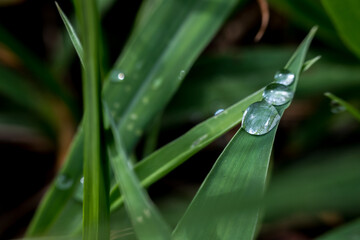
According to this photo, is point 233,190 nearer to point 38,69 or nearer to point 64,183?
point 64,183

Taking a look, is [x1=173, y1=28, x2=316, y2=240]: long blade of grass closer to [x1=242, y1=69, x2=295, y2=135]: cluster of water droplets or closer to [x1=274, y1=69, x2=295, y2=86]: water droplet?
[x1=242, y1=69, x2=295, y2=135]: cluster of water droplets

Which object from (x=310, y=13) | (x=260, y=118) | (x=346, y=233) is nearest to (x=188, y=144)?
(x=260, y=118)

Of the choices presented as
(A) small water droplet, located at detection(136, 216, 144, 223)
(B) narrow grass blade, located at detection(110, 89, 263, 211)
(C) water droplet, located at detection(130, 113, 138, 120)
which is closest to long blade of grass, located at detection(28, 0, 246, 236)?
(C) water droplet, located at detection(130, 113, 138, 120)

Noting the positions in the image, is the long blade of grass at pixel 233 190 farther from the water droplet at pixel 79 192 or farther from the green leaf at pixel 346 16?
the green leaf at pixel 346 16

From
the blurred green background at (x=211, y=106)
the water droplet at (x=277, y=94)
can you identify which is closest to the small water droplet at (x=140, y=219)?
the water droplet at (x=277, y=94)

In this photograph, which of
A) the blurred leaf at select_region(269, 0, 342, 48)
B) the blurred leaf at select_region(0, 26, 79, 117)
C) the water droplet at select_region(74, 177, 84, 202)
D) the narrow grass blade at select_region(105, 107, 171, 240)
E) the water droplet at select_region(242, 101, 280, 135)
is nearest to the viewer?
the narrow grass blade at select_region(105, 107, 171, 240)

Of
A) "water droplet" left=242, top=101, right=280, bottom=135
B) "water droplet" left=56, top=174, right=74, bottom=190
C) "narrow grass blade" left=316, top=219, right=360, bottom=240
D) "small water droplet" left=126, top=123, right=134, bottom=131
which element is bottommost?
"narrow grass blade" left=316, top=219, right=360, bottom=240

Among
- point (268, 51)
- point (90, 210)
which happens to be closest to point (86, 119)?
point (90, 210)

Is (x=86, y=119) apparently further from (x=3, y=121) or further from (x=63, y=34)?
(x=63, y=34)
